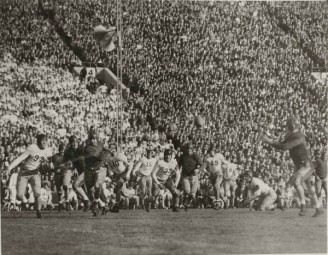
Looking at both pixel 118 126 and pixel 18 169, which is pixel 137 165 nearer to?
pixel 118 126

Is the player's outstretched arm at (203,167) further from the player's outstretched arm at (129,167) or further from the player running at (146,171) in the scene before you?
the player's outstretched arm at (129,167)

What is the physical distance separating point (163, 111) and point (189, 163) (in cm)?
85

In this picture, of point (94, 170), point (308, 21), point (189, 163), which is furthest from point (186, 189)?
point (308, 21)

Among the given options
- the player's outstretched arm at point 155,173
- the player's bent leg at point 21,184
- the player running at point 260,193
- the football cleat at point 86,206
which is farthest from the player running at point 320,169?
the player's bent leg at point 21,184

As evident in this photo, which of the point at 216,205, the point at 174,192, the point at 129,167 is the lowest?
the point at 216,205

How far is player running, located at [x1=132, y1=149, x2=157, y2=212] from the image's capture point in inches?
430

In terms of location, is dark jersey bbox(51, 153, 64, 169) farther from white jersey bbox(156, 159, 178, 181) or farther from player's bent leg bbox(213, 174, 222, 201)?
player's bent leg bbox(213, 174, 222, 201)

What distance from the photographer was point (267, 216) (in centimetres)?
976

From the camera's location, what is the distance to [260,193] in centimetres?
1076

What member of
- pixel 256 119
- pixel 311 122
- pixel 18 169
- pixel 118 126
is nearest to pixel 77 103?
pixel 118 126

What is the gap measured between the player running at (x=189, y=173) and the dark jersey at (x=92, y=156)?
130 centimetres

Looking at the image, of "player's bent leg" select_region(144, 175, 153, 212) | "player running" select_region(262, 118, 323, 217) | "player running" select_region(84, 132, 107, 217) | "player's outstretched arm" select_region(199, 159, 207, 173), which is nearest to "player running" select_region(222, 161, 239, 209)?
"player's outstretched arm" select_region(199, 159, 207, 173)

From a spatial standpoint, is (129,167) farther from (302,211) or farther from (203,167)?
(302,211)

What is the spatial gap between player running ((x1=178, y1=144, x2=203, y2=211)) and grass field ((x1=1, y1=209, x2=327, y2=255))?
117 cm
